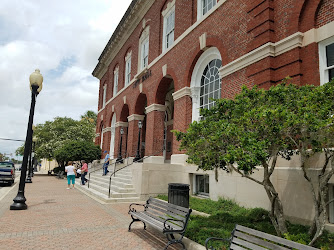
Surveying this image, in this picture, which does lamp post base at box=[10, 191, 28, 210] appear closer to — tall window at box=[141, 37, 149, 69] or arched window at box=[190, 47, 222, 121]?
arched window at box=[190, 47, 222, 121]

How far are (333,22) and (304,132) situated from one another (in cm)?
418

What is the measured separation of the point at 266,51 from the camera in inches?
317

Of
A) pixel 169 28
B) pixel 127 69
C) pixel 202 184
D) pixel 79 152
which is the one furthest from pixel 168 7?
pixel 79 152

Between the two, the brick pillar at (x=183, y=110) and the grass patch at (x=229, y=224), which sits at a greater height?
the brick pillar at (x=183, y=110)

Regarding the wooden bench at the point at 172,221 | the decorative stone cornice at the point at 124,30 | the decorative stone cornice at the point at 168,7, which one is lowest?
the wooden bench at the point at 172,221

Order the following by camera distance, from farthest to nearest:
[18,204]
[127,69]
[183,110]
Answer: [127,69], [183,110], [18,204]

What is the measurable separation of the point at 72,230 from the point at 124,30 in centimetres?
1899

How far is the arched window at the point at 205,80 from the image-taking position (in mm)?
11422

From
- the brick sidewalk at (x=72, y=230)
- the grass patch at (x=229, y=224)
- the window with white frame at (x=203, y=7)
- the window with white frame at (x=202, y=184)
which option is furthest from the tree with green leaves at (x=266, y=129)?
the window with white frame at (x=203, y=7)

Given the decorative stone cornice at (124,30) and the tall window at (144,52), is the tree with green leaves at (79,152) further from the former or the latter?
the tall window at (144,52)

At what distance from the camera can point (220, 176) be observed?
9.23 meters

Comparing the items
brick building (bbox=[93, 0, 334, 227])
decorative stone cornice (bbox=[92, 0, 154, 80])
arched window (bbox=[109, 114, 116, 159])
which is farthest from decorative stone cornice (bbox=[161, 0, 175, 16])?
arched window (bbox=[109, 114, 116, 159])

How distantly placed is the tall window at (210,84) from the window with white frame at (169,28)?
3905 millimetres

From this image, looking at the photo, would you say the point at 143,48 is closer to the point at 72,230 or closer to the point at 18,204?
the point at 18,204
